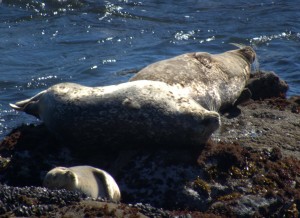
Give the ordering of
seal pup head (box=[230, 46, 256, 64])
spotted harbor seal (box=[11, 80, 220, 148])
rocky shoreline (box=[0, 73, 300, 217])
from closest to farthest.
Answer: rocky shoreline (box=[0, 73, 300, 217])
spotted harbor seal (box=[11, 80, 220, 148])
seal pup head (box=[230, 46, 256, 64])

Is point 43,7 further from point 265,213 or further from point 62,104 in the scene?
point 265,213

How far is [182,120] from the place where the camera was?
747 centimetres

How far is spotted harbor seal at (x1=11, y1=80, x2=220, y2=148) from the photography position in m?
7.41

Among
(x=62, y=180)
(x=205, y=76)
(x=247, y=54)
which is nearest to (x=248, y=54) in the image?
(x=247, y=54)

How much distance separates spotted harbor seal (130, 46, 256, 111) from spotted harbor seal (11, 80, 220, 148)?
0.85m

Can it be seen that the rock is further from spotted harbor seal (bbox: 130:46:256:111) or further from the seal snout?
the seal snout

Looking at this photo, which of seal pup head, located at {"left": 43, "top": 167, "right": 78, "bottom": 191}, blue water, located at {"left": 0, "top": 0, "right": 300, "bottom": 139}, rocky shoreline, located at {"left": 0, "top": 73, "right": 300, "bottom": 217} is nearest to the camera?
seal pup head, located at {"left": 43, "top": 167, "right": 78, "bottom": 191}

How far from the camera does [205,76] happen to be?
29.3ft

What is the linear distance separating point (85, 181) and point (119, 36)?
387 inches

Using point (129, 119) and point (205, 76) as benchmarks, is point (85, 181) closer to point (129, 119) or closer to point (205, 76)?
point (129, 119)

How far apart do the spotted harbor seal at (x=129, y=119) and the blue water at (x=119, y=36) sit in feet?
10.4

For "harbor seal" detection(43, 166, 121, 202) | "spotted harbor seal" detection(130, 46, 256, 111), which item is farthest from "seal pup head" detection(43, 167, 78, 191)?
"spotted harbor seal" detection(130, 46, 256, 111)

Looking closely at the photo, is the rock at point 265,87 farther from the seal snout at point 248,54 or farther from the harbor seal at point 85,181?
the harbor seal at point 85,181

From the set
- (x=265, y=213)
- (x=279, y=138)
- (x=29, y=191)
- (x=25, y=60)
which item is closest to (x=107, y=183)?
(x=29, y=191)
